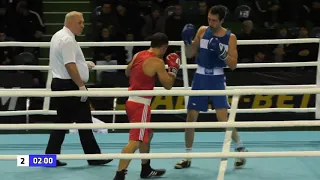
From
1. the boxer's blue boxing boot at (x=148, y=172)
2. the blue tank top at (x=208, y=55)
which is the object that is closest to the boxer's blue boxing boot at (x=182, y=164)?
the boxer's blue boxing boot at (x=148, y=172)

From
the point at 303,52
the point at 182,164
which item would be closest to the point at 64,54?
the point at 182,164

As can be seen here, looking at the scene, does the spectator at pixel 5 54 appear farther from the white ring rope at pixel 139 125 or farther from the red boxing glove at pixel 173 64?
the white ring rope at pixel 139 125

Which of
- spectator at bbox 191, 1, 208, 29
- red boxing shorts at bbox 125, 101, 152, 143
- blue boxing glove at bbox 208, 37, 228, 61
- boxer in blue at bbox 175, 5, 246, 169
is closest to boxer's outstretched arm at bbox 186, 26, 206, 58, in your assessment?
boxer in blue at bbox 175, 5, 246, 169

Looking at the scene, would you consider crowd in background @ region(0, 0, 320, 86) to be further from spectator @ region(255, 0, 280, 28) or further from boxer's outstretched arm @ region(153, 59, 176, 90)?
boxer's outstretched arm @ region(153, 59, 176, 90)

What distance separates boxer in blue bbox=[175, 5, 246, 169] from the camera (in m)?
4.78

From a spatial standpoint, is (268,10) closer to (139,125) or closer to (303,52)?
(303,52)

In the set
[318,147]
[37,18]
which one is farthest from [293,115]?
[37,18]

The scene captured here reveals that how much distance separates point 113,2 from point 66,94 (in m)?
5.82

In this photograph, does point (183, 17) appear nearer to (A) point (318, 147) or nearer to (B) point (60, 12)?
(B) point (60, 12)

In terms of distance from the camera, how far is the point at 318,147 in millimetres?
5777

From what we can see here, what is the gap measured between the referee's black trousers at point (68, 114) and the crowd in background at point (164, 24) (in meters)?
1.91

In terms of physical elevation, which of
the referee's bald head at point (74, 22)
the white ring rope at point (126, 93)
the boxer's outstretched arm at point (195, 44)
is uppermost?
the referee's bald head at point (74, 22)

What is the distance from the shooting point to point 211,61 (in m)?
4.93

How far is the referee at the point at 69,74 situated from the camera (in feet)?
15.8
